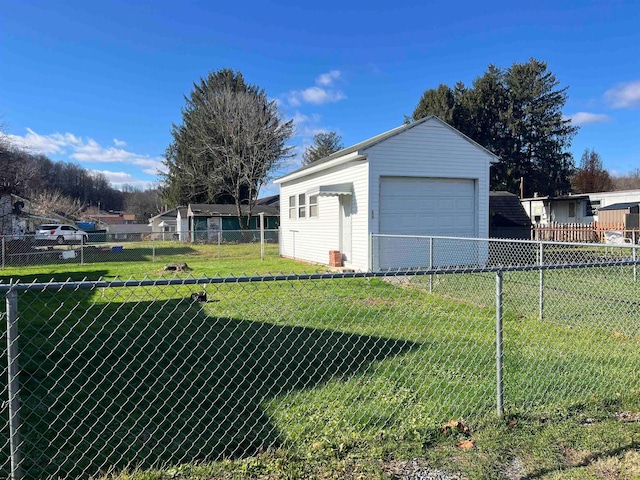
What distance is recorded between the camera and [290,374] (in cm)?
399

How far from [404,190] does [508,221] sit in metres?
9.48

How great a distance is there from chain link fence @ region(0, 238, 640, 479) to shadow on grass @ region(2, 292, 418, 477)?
15 millimetres

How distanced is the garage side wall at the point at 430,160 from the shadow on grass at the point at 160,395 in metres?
6.62

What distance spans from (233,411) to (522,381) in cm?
247

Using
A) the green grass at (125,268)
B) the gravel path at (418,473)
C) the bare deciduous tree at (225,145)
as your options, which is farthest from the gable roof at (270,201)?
the gravel path at (418,473)

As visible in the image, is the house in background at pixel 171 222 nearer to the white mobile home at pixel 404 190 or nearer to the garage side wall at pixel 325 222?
the garage side wall at pixel 325 222

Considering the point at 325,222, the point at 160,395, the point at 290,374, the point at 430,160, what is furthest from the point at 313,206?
the point at 160,395

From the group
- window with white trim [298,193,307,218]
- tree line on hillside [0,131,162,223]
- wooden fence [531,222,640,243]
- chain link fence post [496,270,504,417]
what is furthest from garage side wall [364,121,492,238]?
tree line on hillside [0,131,162,223]

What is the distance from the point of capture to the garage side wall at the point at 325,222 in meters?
11.3

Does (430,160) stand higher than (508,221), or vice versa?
(430,160)

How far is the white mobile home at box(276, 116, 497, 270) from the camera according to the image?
36.5ft

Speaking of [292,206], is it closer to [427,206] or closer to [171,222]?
[427,206]

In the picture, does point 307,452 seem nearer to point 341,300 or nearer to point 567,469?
point 567,469

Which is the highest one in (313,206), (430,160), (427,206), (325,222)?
(430,160)
